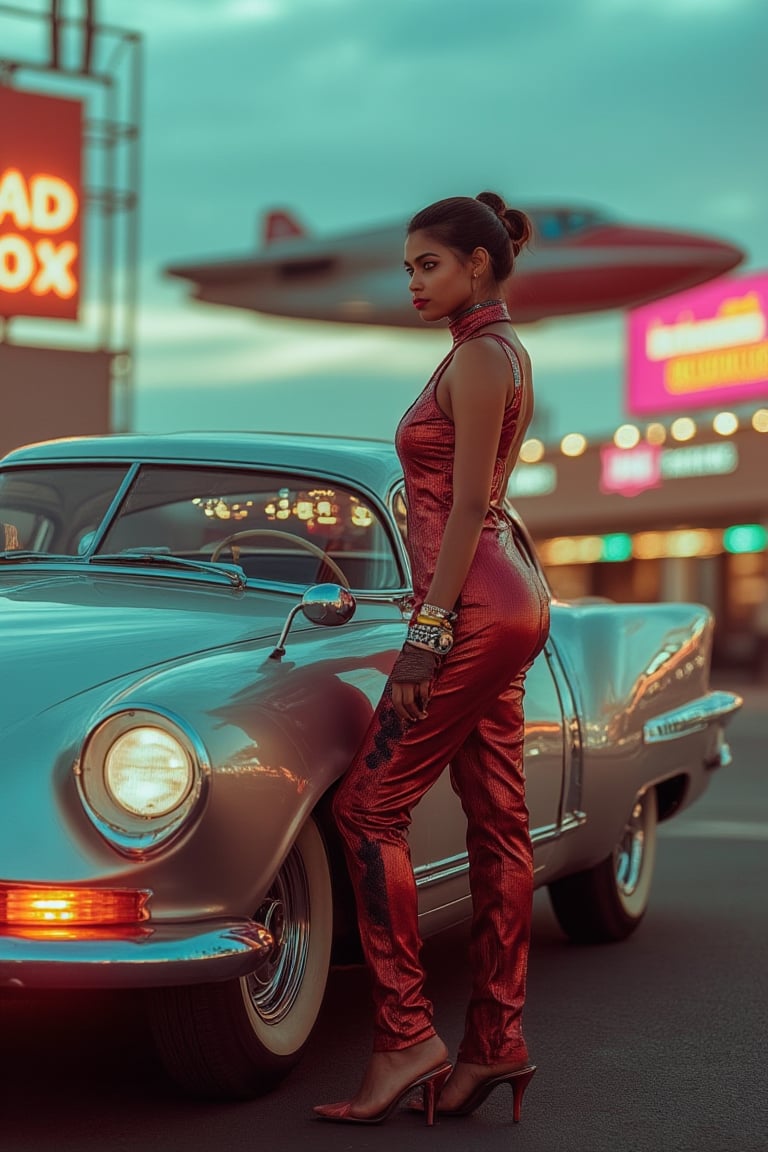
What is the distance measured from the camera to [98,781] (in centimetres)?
364

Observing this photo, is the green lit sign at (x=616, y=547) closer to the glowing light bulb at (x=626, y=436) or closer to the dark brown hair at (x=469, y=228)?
the glowing light bulb at (x=626, y=436)

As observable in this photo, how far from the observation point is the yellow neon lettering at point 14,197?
21391mm

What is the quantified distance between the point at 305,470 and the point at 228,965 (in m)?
1.93

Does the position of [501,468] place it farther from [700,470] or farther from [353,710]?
[700,470]

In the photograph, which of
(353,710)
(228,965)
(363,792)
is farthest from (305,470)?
(228,965)

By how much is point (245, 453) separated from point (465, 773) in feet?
5.03

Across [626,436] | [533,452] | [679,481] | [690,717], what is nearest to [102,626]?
[690,717]

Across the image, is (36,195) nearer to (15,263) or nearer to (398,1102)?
(15,263)

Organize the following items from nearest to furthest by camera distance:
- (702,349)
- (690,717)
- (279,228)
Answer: (690,717), (702,349), (279,228)

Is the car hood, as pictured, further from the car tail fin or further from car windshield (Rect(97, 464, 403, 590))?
the car tail fin

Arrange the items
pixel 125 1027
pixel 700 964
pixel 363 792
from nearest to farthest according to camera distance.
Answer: pixel 363 792 → pixel 125 1027 → pixel 700 964

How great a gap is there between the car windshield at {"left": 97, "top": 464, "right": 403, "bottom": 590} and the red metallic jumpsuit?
1.05 meters

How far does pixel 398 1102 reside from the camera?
387 cm

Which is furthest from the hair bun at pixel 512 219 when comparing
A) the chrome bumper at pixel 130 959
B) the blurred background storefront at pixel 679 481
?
the blurred background storefront at pixel 679 481
